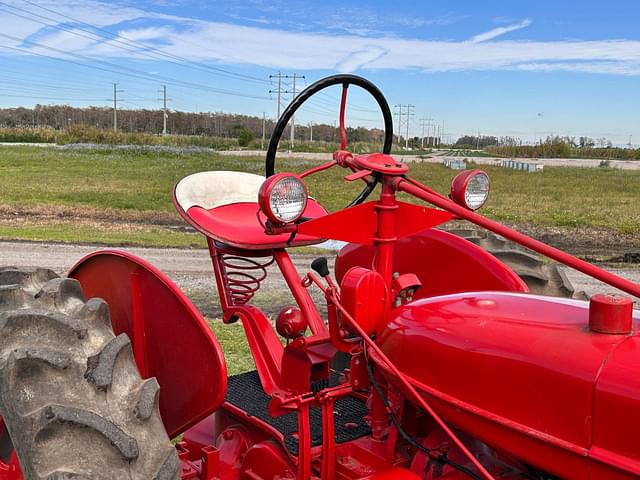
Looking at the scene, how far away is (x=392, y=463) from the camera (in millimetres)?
2479

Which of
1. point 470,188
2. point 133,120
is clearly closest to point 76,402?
point 470,188

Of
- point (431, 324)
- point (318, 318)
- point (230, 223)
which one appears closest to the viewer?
point (431, 324)

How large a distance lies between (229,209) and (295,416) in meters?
1.04

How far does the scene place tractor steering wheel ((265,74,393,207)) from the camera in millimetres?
2666

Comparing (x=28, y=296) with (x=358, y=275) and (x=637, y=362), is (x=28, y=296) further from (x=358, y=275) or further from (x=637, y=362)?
(x=637, y=362)

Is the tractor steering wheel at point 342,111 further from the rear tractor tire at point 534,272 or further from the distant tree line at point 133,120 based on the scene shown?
the distant tree line at point 133,120

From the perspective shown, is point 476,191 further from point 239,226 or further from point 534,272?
point 534,272

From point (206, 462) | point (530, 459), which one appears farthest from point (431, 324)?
point (206, 462)

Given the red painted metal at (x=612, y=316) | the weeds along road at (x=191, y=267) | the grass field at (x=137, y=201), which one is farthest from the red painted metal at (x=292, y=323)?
the grass field at (x=137, y=201)

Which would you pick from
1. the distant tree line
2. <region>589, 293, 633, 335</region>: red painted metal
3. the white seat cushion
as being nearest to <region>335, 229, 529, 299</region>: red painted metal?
the white seat cushion

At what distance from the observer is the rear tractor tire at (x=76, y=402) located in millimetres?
2035

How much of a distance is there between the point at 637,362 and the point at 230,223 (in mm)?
1948

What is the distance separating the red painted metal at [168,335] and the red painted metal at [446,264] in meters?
0.90

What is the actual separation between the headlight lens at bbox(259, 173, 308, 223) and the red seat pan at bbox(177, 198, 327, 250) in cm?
37
